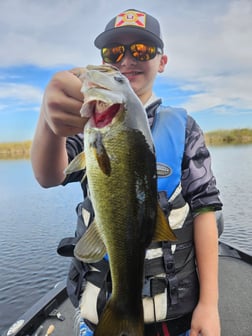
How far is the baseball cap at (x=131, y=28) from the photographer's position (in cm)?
216

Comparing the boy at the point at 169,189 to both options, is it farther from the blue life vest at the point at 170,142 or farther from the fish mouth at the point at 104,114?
the fish mouth at the point at 104,114

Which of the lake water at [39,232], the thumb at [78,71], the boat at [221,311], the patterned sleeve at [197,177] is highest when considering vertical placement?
the thumb at [78,71]

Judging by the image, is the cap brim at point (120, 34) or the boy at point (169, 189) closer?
the boy at point (169, 189)

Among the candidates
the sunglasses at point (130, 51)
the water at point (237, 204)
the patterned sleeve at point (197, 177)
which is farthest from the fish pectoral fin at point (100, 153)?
the water at point (237, 204)

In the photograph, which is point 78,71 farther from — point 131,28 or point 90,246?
point 131,28

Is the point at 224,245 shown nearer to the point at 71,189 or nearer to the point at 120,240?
the point at 120,240

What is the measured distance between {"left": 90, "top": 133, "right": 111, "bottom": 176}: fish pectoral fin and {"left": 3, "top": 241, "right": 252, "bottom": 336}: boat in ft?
9.99

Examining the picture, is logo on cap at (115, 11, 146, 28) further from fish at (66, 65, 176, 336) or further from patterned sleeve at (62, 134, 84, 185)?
fish at (66, 65, 176, 336)

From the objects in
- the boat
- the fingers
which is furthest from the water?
the fingers

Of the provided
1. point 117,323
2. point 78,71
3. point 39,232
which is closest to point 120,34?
point 78,71

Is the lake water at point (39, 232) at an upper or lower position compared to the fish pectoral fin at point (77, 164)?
lower

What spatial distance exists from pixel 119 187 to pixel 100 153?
155mm

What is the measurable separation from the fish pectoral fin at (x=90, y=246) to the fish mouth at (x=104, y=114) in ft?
1.38

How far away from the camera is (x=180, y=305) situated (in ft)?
6.40
